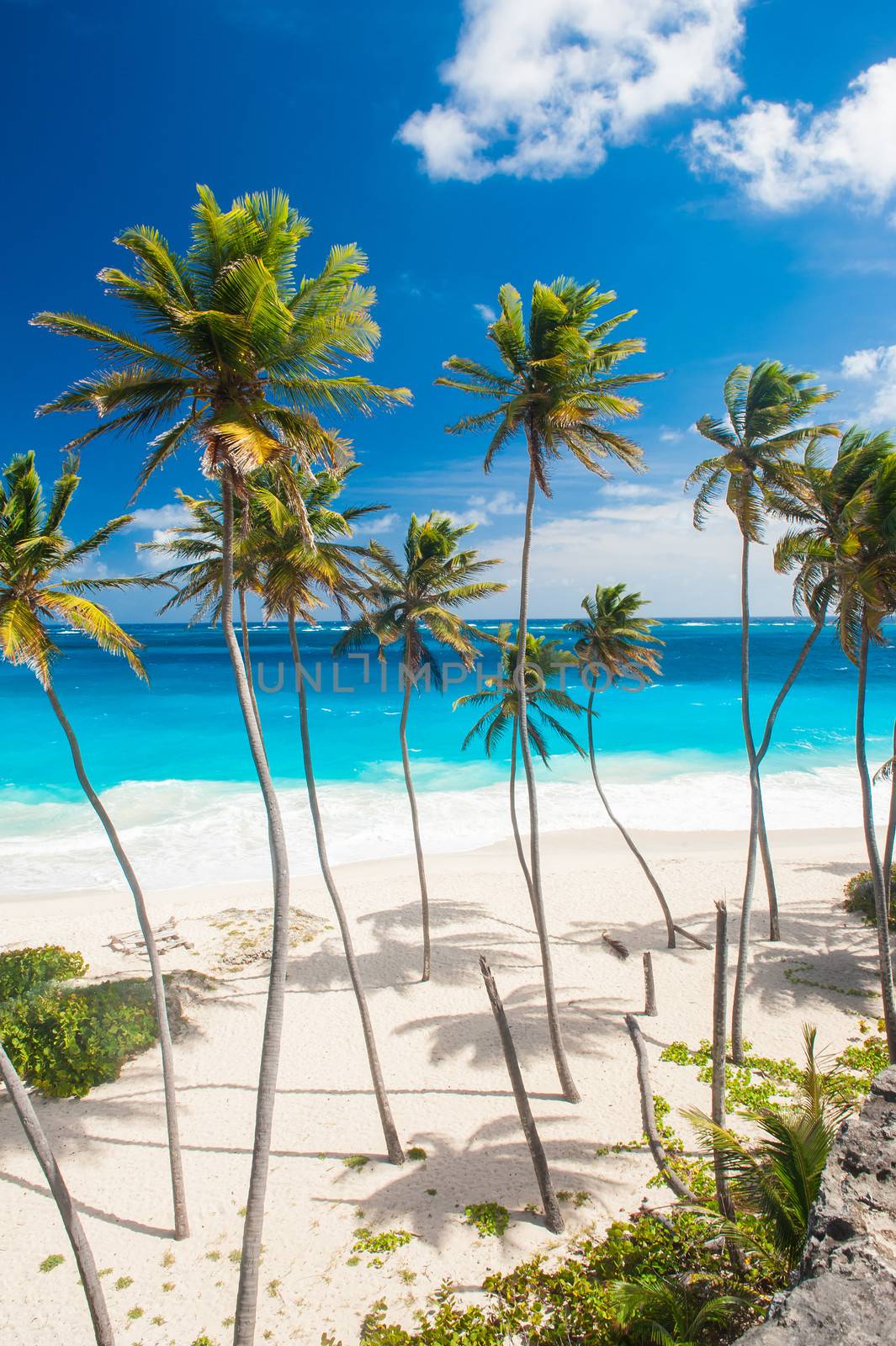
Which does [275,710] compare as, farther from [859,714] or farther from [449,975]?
[859,714]

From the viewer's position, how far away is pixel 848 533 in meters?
11.9

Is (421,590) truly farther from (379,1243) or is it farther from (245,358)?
(379,1243)

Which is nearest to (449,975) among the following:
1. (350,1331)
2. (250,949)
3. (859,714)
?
(250,949)

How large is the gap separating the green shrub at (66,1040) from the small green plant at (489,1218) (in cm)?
816

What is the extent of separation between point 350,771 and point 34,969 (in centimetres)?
2719

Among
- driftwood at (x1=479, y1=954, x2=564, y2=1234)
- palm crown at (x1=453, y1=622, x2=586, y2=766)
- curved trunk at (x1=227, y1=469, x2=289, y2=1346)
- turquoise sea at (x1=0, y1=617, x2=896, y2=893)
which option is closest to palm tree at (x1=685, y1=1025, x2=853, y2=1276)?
driftwood at (x1=479, y1=954, x2=564, y2=1234)

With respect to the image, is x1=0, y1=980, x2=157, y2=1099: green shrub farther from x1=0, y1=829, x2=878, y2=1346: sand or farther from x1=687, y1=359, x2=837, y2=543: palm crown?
x1=687, y1=359, x2=837, y2=543: palm crown

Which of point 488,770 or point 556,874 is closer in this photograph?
point 556,874

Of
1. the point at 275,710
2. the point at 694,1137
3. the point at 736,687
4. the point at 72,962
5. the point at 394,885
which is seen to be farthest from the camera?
the point at 736,687

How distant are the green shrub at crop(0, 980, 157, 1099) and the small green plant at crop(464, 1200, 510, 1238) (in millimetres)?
8156

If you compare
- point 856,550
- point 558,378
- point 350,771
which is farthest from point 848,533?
point 350,771

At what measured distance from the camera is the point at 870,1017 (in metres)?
13.9

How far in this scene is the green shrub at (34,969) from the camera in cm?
1462

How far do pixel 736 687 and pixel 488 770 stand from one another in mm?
52437
